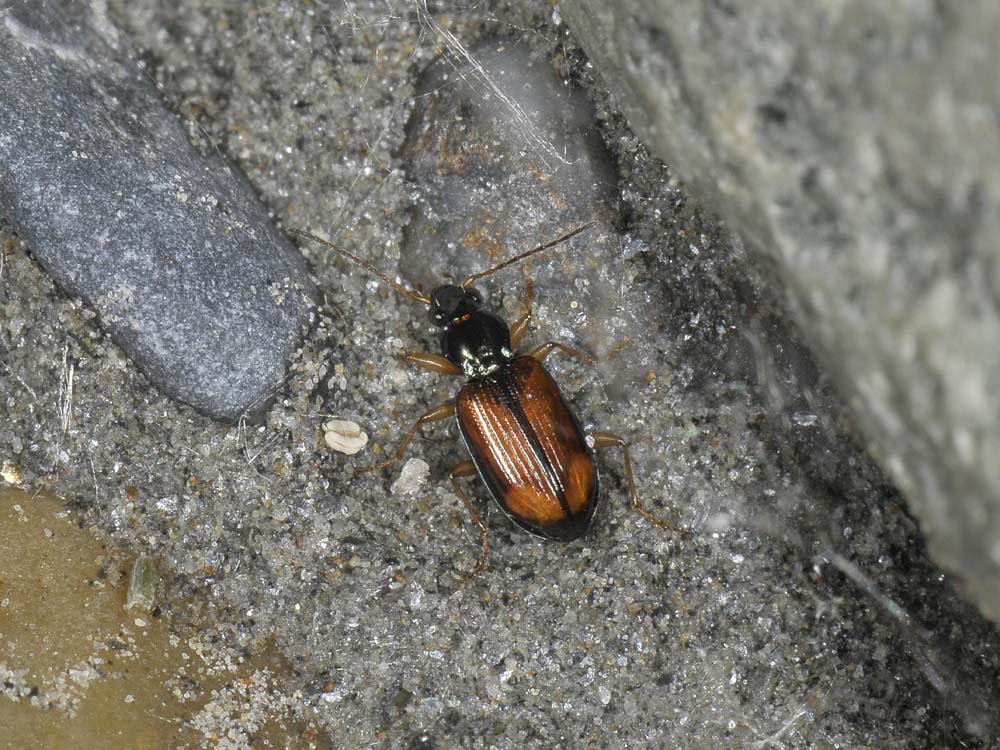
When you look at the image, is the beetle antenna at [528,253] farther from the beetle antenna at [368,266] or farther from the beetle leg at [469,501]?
the beetle leg at [469,501]

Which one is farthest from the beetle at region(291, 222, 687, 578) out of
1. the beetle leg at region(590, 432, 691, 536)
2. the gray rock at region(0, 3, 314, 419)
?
the gray rock at region(0, 3, 314, 419)

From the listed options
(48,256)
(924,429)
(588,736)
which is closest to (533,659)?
(588,736)

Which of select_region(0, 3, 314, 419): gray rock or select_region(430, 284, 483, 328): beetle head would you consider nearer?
select_region(0, 3, 314, 419): gray rock

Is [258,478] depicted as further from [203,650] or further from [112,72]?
[112,72]

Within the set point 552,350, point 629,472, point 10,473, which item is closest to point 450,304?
point 552,350

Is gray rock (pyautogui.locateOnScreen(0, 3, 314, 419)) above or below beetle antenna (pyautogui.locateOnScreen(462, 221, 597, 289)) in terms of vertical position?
Result: above

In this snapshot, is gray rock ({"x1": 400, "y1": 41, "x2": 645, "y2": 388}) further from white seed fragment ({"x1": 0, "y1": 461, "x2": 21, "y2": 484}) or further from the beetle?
white seed fragment ({"x1": 0, "y1": 461, "x2": 21, "y2": 484})
